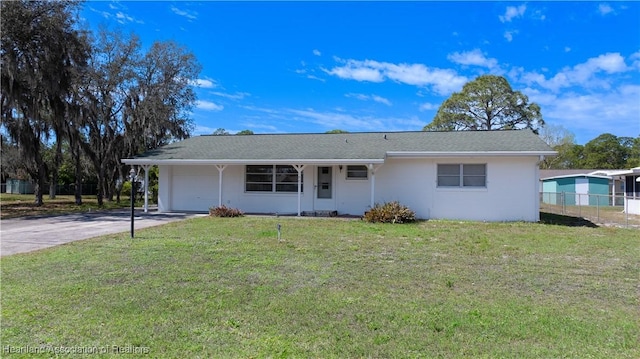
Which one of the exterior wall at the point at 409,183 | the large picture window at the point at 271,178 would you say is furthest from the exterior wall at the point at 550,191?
the large picture window at the point at 271,178

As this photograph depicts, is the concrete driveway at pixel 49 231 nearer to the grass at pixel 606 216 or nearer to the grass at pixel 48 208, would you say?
the grass at pixel 48 208

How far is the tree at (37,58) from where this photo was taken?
14.5 metres

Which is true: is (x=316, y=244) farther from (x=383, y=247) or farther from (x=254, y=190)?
(x=254, y=190)

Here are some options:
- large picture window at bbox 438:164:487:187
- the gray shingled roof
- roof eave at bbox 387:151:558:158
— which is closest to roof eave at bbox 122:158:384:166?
the gray shingled roof

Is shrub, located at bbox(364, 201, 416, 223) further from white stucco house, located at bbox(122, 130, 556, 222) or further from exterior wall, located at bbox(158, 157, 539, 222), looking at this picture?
A: exterior wall, located at bbox(158, 157, 539, 222)

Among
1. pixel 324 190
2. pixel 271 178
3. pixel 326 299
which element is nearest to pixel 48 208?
pixel 271 178

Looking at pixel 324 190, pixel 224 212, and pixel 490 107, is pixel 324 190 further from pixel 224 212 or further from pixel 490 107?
pixel 490 107

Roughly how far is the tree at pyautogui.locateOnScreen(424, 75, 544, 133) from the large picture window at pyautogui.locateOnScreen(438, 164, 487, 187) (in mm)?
20883

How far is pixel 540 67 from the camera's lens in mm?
23203

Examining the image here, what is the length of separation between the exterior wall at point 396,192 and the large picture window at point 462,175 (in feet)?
0.59

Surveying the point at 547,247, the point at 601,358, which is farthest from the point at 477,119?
the point at 601,358

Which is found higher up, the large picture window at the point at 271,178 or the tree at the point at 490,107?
the tree at the point at 490,107

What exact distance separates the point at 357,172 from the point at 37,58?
14.0 m

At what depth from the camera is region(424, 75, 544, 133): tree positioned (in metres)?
32.8
